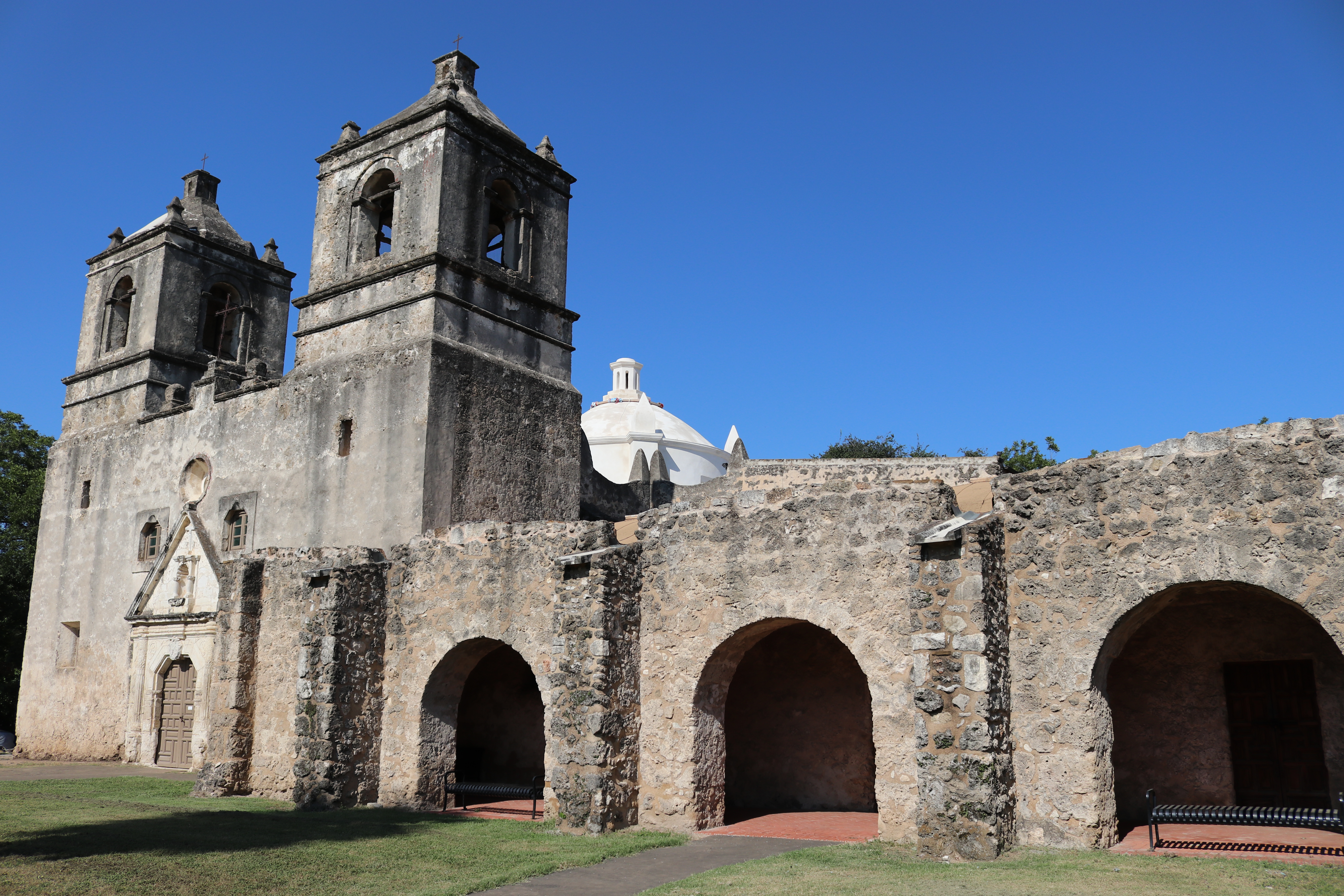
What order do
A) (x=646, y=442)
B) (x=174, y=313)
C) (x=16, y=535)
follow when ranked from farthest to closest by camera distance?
(x=646, y=442), (x=16, y=535), (x=174, y=313)

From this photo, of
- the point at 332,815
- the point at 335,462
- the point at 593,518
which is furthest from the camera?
the point at 593,518

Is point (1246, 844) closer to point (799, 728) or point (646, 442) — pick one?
point (799, 728)

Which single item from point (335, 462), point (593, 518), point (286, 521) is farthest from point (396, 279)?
point (593, 518)

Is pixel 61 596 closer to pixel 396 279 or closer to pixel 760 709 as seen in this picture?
pixel 396 279

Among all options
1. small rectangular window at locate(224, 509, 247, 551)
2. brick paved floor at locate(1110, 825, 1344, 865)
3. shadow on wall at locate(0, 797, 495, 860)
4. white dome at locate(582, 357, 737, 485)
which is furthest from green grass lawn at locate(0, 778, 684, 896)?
white dome at locate(582, 357, 737, 485)

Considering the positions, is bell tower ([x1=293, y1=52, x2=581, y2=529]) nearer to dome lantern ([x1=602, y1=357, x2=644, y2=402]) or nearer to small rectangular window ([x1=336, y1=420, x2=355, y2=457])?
small rectangular window ([x1=336, y1=420, x2=355, y2=457])

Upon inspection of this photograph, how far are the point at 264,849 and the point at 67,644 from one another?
15.6 metres

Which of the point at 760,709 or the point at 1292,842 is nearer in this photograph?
the point at 1292,842

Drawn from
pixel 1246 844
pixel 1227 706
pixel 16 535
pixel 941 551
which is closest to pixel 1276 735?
pixel 1227 706

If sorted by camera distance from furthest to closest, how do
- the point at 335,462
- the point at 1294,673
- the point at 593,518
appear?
the point at 593,518
the point at 335,462
the point at 1294,673

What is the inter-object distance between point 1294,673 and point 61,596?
2335 centimetres

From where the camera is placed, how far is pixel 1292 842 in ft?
28.6

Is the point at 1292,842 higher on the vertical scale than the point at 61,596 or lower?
lower

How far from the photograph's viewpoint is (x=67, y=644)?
21969 millimetres
